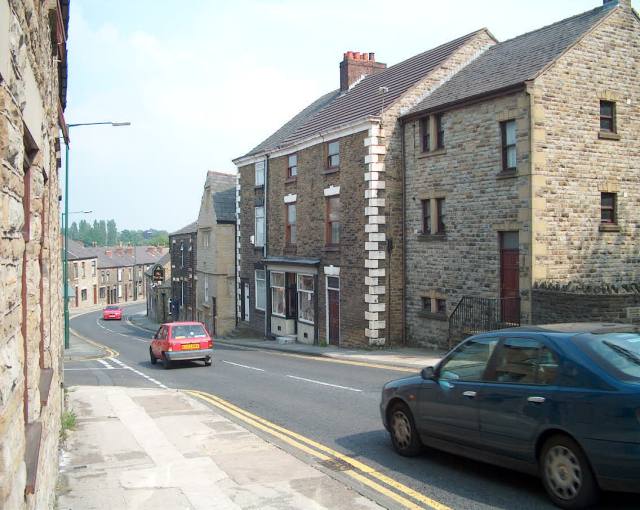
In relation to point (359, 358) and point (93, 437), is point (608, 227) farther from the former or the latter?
point (93, 437)

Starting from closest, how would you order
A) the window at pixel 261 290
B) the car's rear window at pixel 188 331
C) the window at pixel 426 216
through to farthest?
the car's rear window at pixel 188 331 → the window at pixel 426 216 → the window at pixel 261 290

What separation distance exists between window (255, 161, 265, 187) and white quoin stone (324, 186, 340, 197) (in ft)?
25.5

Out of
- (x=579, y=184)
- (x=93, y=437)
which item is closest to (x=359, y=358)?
(x=579, y=184)

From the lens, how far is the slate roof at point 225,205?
4219cm

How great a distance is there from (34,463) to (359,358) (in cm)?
1924

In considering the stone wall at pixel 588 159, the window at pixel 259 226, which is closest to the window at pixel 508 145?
the stone wall at pixel 588 159

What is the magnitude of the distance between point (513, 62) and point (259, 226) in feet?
57.8

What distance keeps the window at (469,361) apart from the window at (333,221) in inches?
767

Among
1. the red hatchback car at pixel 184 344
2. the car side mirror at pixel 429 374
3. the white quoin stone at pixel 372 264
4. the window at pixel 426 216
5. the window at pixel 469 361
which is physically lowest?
the red hatchback car at pixel 184 344

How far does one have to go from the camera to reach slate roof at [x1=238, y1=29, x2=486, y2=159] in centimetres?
2641

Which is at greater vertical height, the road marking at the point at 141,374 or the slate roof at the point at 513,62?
the slate roof at the point at 513,62

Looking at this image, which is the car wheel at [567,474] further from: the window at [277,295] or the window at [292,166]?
the window at [277,295]

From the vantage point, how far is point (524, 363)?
7.16 metres

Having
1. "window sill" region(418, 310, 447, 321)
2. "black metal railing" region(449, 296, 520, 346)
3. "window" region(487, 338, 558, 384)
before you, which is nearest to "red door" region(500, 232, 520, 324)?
"black metal railing" region(449, 296, 520, 346)
